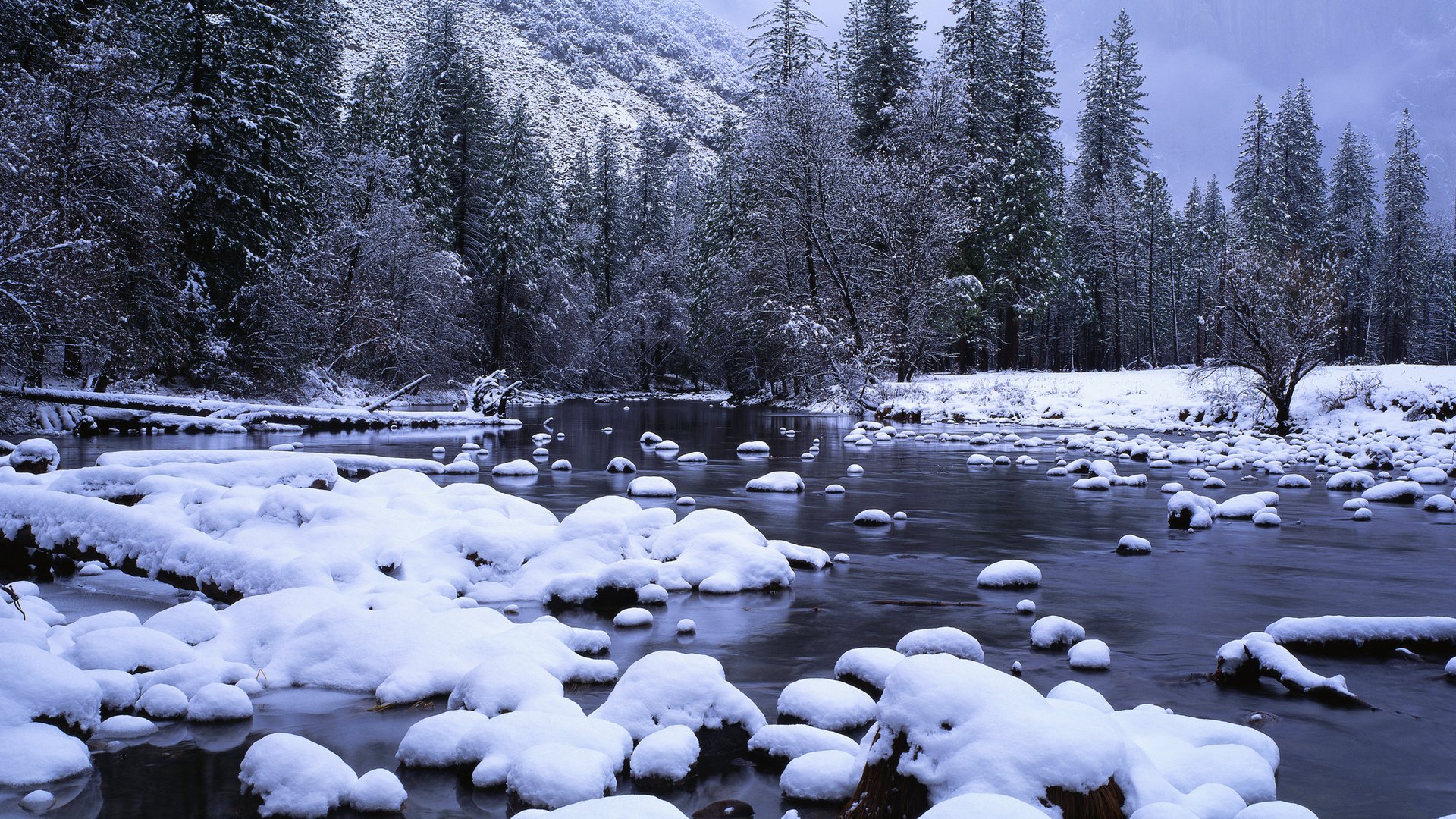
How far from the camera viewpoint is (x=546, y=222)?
46094 millimetres

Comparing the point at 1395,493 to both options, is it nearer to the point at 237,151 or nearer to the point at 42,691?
the point at 42,691

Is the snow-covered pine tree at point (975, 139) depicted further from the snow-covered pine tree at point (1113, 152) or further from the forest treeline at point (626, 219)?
the snow-covered pine tree at point (1113, 152)

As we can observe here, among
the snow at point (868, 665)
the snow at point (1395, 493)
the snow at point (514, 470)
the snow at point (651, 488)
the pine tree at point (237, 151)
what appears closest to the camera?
the snow at point (868, 665)

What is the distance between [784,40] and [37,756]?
129 ft

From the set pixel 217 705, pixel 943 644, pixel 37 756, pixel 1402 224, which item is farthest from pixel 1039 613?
pixel 1402 224

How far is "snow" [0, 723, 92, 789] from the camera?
123 inches

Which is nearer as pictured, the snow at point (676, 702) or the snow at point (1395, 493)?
the snow at point (676, 702)

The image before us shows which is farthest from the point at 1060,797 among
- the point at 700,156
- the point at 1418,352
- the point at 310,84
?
the point at 700,156

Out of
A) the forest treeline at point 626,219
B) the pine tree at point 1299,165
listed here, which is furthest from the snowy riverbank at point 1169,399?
the pine tree at point 1299,165

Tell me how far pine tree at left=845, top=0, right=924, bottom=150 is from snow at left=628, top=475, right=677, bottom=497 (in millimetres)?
28885

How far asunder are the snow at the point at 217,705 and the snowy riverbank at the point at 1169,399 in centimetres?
2043

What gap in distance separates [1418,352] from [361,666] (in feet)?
253

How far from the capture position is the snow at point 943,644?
4.40m

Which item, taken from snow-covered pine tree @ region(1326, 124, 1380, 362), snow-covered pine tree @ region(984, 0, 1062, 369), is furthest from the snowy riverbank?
snow-covered pine tree @ region(1326, 124, 1380, 362)
